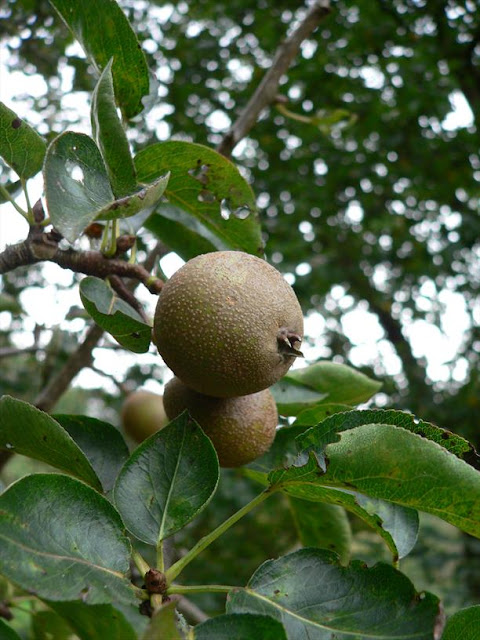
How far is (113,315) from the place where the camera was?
0.90 metres

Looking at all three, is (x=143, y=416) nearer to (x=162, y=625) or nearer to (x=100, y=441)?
(x=100, y=441)

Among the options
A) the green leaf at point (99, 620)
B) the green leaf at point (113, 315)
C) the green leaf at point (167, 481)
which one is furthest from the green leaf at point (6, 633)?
the green leaf at point (113, 315)

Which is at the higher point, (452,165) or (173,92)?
(173,92)

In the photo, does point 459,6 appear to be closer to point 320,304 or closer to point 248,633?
point 320,304

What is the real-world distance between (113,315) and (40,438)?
184mm

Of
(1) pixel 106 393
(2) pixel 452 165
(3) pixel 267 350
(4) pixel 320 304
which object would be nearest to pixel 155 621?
(3) pixel 267 350

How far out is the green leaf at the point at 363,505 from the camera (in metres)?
0.82

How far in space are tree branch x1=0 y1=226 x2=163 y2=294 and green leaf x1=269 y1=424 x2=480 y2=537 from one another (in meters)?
0.41

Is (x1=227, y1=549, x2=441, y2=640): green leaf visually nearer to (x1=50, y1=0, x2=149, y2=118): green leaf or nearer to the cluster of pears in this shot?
the cluster of pears

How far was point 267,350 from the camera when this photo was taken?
0.89 metres

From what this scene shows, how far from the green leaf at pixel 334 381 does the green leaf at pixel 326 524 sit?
20 cm

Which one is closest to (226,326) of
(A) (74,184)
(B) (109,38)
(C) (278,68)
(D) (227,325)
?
(D) (227,325)

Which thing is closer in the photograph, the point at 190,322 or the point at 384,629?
the point at 384,629

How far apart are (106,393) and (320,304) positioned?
1281 millimetres
